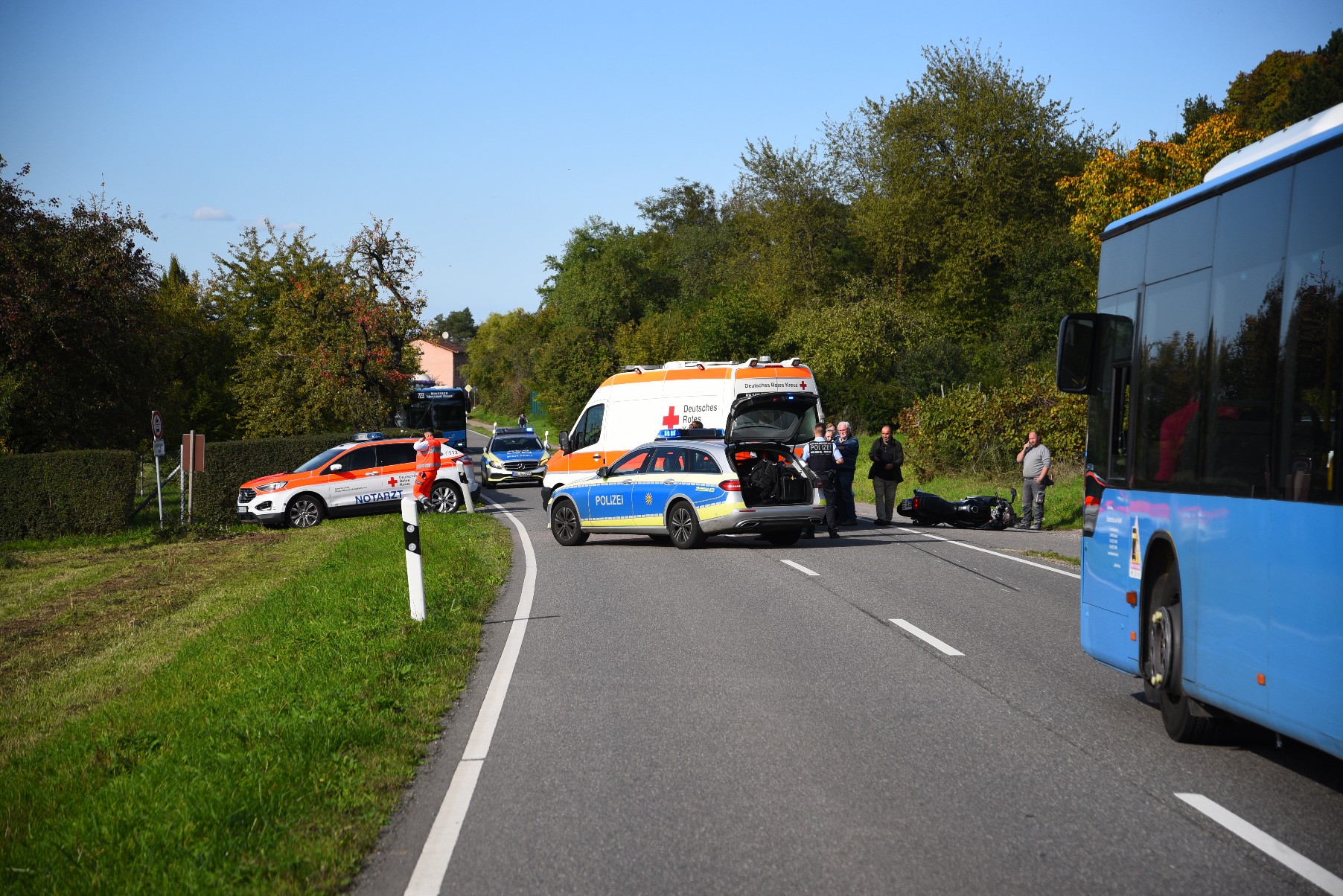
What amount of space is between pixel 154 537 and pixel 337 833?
20.9 meters

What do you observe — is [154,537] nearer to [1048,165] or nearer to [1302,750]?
[1302,750]

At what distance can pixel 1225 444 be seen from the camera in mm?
5832

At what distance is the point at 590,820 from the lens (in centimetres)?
539

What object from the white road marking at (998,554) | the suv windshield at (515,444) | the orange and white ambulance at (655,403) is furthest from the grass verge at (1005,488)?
the suv windshield at (515,444)

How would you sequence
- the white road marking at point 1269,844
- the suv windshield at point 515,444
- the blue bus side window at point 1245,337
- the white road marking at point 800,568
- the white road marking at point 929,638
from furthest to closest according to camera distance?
the suv windshield at point 515,444 < the white road marking at point 800,568 < the white road marking at point 929,638 < the blue bus side window at point 1245,337 < the white road marking at point 1269,844

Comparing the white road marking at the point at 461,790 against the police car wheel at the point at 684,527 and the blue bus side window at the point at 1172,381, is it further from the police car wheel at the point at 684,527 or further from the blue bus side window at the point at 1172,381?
the police car wheel at the point at 684,527

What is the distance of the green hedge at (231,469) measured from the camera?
27.2 m

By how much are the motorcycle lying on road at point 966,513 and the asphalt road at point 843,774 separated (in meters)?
11.3

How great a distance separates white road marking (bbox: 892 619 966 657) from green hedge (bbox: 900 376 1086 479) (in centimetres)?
1799

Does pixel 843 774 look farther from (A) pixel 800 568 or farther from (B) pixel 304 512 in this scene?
(B) pixel 304 512

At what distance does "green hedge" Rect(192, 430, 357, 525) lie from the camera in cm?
2717

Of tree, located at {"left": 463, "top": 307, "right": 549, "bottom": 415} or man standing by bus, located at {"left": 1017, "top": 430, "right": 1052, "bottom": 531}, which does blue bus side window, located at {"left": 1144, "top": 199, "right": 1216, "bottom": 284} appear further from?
tree, located at {"left": 463, "top": 307, "right": 549, "bottom": 415}

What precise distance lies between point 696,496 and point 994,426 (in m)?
14.0

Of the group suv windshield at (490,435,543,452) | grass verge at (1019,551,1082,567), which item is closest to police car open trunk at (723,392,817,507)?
grass verge at (1019,551,1082,567)
